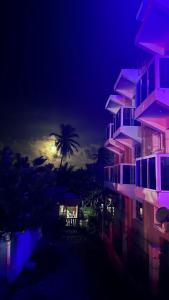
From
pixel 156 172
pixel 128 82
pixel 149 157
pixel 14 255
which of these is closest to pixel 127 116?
pixel 128 82

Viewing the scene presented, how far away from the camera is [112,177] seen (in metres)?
21.9

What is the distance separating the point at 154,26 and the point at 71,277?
504 inches

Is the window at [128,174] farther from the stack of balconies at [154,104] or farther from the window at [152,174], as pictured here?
the window at [152,174]

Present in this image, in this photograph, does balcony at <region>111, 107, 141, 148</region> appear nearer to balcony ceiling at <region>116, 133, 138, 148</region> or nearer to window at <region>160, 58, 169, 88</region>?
balcony ceiling at <region>116, 133, 138, 148</region>

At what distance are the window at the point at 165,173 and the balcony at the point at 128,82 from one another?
924 centimetres

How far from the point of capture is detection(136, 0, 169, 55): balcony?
918cm

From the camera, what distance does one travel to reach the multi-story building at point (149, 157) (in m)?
9.40

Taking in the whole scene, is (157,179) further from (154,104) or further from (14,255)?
(14,255)

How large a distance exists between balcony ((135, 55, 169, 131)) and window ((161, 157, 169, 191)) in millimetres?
2261

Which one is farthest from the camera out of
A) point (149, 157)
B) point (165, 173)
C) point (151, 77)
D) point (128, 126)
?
point (128, 126)

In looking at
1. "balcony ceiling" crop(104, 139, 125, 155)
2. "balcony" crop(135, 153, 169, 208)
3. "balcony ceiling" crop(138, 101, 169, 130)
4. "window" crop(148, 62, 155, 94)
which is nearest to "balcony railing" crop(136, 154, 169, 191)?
"balcony" crop(135, 153, 169, 208)

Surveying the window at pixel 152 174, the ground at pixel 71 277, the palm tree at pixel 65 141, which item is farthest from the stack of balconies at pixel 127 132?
the palm tree at pixel 65 141

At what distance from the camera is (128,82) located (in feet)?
60.6

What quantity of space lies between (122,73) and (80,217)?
15428 mm
